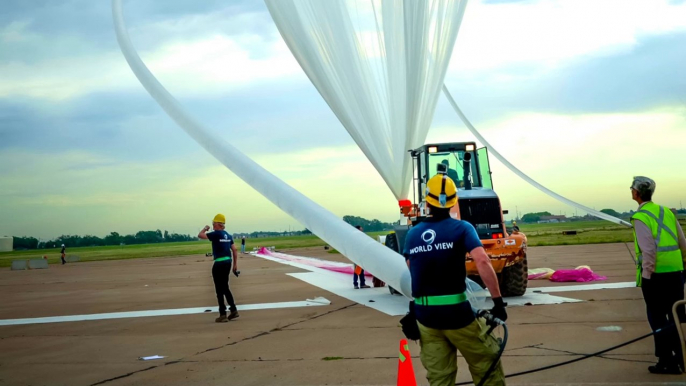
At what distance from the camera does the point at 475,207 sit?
1152 centimetres

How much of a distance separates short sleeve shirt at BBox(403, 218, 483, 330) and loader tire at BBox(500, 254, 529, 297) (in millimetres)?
8210

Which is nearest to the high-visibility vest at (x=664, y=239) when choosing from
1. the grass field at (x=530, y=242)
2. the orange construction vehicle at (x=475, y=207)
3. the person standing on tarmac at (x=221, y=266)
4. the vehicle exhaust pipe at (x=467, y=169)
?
the orange construction vehicle at (x=475, y=207)

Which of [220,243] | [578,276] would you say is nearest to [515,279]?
[578,276]

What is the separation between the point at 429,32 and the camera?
11344mm

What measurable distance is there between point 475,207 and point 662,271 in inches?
234

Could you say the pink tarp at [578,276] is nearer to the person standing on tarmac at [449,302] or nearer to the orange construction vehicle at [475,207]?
the orange construction vehicle at [475,207]

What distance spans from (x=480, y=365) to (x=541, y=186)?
1225 cm

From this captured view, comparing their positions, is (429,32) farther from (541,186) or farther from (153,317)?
(153,317)

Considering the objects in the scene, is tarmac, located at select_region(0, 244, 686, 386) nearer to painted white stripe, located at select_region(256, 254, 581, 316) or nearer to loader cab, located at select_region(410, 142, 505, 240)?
painted white stripe, located at select_region(256, 254, 581, 316)

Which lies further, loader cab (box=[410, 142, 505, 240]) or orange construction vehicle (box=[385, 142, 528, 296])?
loader cab (box=[410, 142, 505, 240])

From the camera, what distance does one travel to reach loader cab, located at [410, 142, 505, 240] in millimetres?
11453

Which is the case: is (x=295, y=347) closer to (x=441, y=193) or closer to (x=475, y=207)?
(x=441, y=193)

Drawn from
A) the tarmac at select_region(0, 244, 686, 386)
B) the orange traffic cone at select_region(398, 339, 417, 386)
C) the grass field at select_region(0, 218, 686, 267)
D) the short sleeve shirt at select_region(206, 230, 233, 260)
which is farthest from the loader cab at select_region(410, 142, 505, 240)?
the grass field at select_region(0, 218, 686, 267)

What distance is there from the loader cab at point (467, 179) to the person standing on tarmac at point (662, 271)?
562 centimetres
